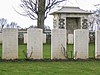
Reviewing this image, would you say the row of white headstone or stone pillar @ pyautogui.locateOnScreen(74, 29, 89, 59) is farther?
stone pillar @ pyautogui.locateOnScreen(74, 29, 89, 59)

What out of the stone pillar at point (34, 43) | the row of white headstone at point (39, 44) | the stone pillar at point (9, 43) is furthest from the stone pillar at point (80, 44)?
the stone pillar at point (9, 43)

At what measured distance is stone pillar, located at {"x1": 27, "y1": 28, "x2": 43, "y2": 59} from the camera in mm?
13023

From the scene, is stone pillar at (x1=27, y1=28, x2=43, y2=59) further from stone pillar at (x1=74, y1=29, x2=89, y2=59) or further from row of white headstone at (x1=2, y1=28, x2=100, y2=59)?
stone pillar at (x1=74, y1=29, x2=89, y2=59)

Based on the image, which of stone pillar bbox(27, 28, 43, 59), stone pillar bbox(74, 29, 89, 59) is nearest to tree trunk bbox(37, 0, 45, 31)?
stone pillar bbox(74, 29, 89, 59)

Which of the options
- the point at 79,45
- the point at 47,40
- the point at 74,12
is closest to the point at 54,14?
the point at 74,12

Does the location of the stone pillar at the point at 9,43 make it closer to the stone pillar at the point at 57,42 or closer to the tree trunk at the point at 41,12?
the stone pillar at the point at 57,42

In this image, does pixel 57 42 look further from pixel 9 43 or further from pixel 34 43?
pixel 9 43

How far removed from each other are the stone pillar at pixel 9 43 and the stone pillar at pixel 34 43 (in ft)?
1.80

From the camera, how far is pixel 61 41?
13273mm

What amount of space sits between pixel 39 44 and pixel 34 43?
21 cm

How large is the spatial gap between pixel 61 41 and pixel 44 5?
11907 mm

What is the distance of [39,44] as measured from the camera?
13086 millimetres

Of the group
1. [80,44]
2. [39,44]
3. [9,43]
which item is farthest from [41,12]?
[9,43]

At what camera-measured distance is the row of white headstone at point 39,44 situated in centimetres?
1288
